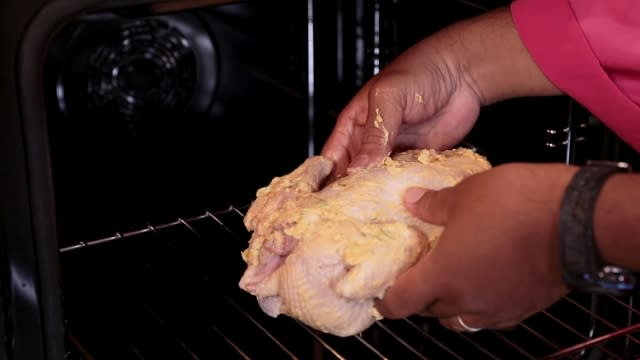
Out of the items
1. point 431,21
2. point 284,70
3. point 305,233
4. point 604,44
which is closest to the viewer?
point 305,233

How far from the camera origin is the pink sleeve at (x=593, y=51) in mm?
1227

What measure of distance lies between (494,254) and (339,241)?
0.15 m

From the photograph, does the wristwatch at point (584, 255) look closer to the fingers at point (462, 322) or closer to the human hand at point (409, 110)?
the fingers at point (462, 322)

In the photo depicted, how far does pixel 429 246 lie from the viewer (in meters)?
1.10

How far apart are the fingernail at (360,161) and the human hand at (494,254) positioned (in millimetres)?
139

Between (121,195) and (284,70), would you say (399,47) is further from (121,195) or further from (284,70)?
(121,195)

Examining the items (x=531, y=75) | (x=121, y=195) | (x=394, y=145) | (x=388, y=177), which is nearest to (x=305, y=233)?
(x=388, y=177)

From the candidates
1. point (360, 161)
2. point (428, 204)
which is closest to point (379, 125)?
point (360, 161)

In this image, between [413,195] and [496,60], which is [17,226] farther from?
[496,60]

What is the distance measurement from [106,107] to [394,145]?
0.50 metres

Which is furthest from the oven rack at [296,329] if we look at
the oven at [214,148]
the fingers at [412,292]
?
the fingers at [412,292]

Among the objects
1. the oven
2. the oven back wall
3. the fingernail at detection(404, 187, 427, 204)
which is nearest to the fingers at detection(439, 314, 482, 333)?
the fingernail at detection(404, 187, 427, 204)

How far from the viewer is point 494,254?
987 mm

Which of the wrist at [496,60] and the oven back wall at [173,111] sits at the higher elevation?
the wrist at [496,60]
